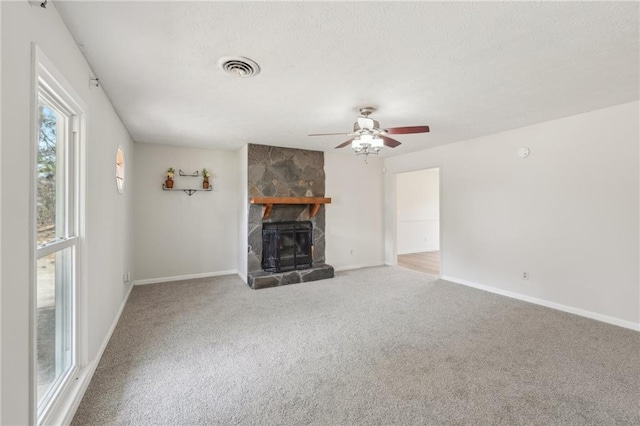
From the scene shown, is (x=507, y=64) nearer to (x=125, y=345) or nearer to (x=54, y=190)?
(x=54, y=190)

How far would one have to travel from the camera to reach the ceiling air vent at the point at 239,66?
1.98 meters

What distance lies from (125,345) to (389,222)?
15.8 ft

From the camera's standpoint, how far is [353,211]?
19.0 ft

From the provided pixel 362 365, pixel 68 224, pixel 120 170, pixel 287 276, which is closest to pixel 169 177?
pixel 120 170

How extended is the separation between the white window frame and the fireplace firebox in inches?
111

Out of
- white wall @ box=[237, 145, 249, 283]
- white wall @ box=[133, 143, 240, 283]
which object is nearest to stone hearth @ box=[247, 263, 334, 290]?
white wall @ box=[237, 145, 249, 283]

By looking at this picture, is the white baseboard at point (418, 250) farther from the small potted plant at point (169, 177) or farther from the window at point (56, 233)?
the window at point (56, 233)

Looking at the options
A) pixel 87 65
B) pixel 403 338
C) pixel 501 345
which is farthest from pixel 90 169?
pixel 501 345

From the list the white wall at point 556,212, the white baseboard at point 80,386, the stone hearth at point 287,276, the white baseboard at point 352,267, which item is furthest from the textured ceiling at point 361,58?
Result: the white baseboard at point 352,267

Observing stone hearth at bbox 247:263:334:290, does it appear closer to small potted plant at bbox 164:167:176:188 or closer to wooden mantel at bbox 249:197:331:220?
wooden mantel at bbox 249:197:331:220

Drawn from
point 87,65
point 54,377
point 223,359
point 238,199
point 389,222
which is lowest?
point 223,359

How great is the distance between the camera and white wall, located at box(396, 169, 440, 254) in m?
7.48

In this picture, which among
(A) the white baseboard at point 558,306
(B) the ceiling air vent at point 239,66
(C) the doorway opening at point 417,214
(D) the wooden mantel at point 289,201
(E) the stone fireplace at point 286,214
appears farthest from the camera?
(C) the doorway opening at point 417,214

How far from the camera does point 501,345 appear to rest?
2566 mm
